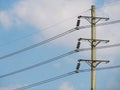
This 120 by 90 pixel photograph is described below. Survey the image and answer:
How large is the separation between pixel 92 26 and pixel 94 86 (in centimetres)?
647

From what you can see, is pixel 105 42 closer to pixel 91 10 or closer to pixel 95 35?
pixel 95 35

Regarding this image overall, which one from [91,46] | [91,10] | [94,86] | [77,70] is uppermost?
[91,10]

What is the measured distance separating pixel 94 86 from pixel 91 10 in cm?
854

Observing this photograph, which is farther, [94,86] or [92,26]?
[92,26]

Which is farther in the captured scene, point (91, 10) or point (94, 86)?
point (91, 10)

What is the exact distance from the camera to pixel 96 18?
1313 inches

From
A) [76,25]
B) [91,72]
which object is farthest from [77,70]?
[76,25]

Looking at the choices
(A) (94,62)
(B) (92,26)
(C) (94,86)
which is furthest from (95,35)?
(C) (94,86)

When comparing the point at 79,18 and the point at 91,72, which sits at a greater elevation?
the point at 79,18

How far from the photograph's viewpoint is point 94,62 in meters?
31.7

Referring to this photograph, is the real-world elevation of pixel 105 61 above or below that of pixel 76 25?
below

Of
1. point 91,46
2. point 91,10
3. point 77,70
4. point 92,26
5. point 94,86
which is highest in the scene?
point 91,10

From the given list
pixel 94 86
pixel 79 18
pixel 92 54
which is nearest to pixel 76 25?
pixel 79 18

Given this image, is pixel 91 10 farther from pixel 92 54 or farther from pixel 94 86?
pixel 94 86
